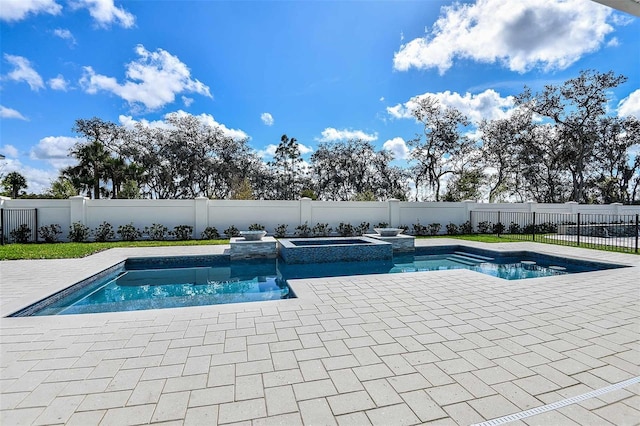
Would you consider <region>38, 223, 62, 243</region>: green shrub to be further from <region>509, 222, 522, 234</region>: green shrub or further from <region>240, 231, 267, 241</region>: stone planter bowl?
→ <region>509, 222, 522, 234</region>: green shrub

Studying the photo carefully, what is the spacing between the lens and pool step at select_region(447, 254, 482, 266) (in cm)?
885

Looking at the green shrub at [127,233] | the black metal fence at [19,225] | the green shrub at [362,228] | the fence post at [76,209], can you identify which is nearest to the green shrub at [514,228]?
the green shrub at [362,228]

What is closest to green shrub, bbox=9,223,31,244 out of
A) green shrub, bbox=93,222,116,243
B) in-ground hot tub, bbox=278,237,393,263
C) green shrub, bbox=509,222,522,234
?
green shrub, bbox=93,222,116,243

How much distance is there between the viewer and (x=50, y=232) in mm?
11594

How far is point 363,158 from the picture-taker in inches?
1137

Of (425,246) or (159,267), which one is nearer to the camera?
(159,267)

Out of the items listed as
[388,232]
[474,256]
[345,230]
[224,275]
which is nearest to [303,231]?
[345,230]

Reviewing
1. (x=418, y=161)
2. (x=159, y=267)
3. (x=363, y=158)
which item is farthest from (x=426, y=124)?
(x=159, y=267)

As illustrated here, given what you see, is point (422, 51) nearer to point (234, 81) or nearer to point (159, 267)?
point (234, 81)

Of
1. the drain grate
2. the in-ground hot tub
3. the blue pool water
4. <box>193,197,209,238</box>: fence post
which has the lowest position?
the blue pool water

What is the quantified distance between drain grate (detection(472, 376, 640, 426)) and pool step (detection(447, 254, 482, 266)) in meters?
6.76

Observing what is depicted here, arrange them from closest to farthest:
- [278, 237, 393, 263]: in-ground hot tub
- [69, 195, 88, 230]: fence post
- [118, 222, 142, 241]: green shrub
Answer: [278, 237, 393, 263]: in-ground hot tub, [69, 195, 88, 230]: fence post, [118, 222, 142, 241]: green shrub

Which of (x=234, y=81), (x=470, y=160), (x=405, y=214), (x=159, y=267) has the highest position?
(x=234, y=81)

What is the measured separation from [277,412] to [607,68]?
91.9ft
